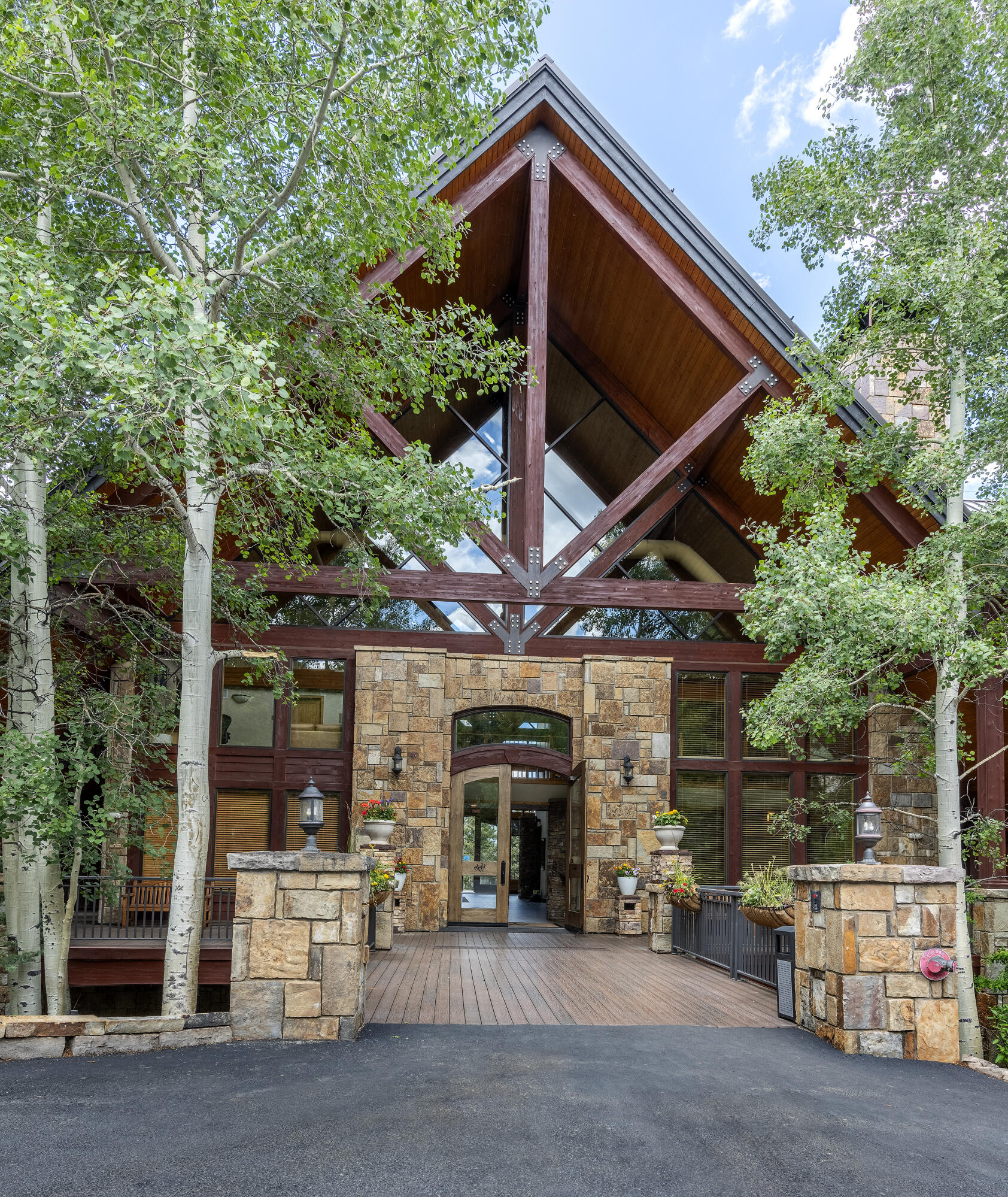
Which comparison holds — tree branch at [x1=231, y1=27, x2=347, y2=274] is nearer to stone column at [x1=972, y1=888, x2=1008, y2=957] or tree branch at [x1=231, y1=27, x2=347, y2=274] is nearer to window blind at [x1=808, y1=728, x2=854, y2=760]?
stone column at [x1=972, y1=888, x2=1008, y2=957]

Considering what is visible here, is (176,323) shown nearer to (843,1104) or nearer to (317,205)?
(317,205)

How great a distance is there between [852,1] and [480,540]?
19.7 feet

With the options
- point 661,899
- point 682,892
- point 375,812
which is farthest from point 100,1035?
point 661,899

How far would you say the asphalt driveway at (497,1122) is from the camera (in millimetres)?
3318

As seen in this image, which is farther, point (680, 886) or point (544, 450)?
point (544, 450)

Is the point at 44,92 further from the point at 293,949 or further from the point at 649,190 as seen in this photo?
the point at 649,190

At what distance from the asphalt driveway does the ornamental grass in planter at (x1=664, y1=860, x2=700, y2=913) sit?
373 centimetres

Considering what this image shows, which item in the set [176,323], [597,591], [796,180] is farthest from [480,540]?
[176,323]

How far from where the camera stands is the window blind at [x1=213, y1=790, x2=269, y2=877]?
11.1 meters

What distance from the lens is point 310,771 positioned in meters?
11.2

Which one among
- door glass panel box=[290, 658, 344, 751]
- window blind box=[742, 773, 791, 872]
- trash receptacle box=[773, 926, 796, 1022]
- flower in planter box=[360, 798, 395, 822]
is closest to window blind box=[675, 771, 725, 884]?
window blind box=[742, 773, 791, 872]

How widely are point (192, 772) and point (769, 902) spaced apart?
4.45m

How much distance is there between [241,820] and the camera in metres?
11.2

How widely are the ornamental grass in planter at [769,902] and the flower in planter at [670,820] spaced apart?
116 inches
